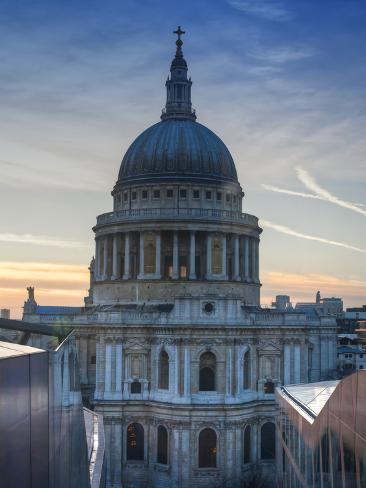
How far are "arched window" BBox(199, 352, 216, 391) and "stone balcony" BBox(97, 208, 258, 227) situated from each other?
1661 centimetres

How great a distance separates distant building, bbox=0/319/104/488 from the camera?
1209 cm

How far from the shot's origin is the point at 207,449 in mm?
67000

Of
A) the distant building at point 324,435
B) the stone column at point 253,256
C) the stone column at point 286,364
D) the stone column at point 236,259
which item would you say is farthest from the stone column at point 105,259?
the distant building at point 324,435

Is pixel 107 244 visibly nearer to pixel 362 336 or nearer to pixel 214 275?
pixel 214 275

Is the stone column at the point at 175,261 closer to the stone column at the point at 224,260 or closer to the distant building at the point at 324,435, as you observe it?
the stone column at the point at 224,260

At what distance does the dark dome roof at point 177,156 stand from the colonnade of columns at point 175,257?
289 inches

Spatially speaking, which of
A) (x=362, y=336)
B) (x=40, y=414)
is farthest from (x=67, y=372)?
(x=362, y=336)

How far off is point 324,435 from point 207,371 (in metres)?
44.9

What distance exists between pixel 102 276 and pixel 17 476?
7008 centimetres

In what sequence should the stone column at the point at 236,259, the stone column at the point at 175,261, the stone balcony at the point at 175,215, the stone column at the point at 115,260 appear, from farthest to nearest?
the stone column at the point at 115,260 < the stone column at the point at 236,259 < the stone balcony at the point at 175,215 < the stone column at the point at 175,261

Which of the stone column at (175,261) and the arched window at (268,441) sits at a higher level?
the stone column at (175,261)

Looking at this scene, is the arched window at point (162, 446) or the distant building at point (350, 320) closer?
the arched window at point (162, 446)

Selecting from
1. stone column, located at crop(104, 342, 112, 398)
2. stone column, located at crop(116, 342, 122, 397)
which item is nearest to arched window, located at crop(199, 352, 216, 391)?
stone column, located at crop(116, 342, 122, 397)

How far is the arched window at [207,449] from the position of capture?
66625mm
